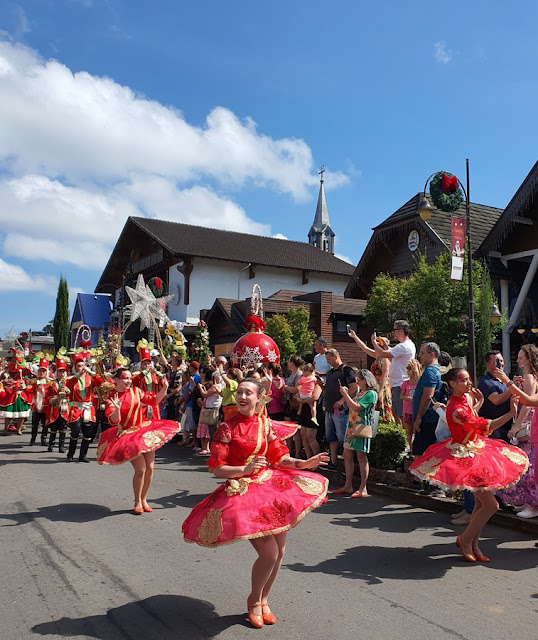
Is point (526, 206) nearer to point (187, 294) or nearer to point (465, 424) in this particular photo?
point (465, 424)

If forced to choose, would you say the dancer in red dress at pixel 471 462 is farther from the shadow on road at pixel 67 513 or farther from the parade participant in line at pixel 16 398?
the parade participant in line at pixel 16 398

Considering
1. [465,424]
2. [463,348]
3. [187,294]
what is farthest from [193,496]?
[187,294]

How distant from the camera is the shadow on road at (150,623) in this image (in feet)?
13.0

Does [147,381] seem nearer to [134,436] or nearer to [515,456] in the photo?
[134,436]

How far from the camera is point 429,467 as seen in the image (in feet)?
18.1

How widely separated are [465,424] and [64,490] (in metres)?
6.14

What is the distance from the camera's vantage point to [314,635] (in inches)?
155

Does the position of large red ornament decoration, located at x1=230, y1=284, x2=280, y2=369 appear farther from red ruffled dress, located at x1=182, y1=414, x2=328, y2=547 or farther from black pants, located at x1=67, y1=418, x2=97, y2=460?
red ruffled dress, located at x1=182, y1=414, x2=328, y2=547

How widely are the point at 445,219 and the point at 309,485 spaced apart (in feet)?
68.7

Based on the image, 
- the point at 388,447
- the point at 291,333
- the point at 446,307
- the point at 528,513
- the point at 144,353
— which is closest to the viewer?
the point at 528,513

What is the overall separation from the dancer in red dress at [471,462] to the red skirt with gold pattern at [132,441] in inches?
131

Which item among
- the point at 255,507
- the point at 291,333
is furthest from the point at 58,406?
the point at 291,333

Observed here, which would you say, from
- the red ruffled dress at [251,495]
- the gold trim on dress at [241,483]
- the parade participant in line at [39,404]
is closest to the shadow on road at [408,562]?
the red ruffled dress at [251,495]

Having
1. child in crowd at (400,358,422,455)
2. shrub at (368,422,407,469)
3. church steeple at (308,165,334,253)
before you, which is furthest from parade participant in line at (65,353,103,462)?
church steeple at (308,165,334,253)
